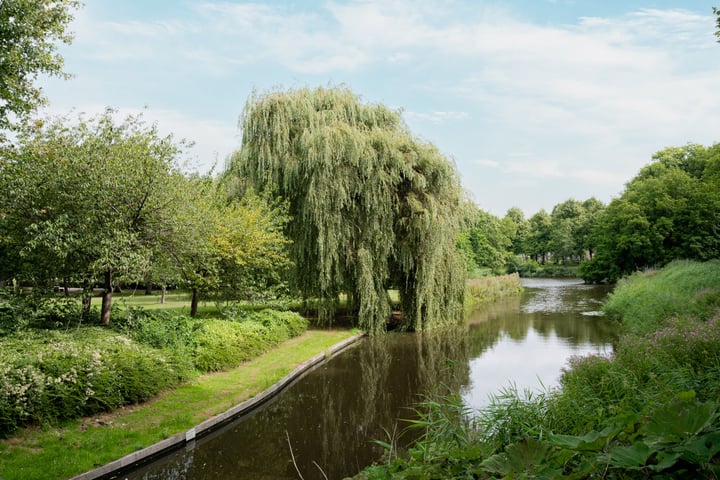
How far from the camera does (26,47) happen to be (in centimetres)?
1191

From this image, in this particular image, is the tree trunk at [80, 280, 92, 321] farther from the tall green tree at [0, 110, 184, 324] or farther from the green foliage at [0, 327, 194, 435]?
the green foliage at [0, 327, 194, 435]

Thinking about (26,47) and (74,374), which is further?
(26,47)

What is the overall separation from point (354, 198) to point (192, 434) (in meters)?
12.3

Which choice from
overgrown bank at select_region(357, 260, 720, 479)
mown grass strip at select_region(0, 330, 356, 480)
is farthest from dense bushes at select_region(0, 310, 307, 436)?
overgrown bank at select_region(357, 260, 720, 479)

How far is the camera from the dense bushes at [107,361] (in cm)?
777

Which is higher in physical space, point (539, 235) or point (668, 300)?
point (539, 235)

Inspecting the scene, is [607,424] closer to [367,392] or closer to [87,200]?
[367,392]

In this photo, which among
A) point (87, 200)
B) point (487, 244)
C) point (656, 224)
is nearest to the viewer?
point (87, 200)

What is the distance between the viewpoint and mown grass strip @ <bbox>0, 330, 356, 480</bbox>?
6.69 metres

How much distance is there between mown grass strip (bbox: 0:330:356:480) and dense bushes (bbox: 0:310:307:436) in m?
0.30

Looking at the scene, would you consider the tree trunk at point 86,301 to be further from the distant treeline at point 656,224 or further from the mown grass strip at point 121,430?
the distant treeline at point 656,224

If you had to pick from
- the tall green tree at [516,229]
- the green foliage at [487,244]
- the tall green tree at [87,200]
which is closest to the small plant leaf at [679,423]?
the tall green tree at [87,200]

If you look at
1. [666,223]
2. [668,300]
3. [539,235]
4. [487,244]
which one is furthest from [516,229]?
[668,300]

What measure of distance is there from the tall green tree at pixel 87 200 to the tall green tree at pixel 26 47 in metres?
0.85
